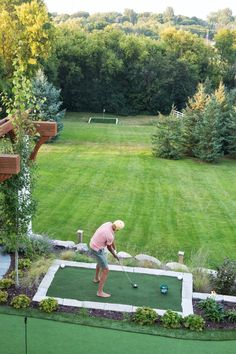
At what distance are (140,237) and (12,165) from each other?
728cm

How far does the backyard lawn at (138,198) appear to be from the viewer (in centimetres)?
1320

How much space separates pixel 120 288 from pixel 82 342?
6.00 ft

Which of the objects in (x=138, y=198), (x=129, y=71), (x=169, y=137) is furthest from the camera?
(x=129, y=71)

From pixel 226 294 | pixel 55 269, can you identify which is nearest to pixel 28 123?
pixel 55 269

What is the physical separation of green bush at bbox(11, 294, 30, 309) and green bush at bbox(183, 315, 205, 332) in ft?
9.24

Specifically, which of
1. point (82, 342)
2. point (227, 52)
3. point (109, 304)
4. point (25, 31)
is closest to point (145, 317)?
point (109, 304)

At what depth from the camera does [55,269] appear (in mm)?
9156

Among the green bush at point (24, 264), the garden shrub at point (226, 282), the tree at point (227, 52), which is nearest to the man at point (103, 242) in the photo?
the green bush at point (24, 264)

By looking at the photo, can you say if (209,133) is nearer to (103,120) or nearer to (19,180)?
(19,180)

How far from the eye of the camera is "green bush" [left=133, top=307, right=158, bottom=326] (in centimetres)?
754

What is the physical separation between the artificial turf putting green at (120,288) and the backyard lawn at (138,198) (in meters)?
2.89

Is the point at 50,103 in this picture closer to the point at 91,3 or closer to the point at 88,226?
the point at 88,226

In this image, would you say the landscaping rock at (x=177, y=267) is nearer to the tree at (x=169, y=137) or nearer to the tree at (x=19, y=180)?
the tree at (x=19, y=180)

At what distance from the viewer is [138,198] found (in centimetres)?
1736
